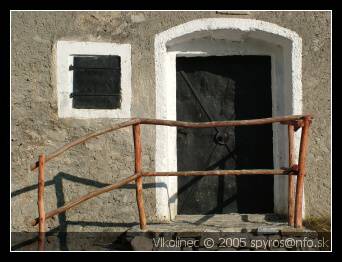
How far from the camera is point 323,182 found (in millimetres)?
5098

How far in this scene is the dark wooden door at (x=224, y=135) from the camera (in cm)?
546

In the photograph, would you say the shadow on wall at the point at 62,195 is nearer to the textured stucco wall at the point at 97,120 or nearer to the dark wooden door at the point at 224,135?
the textured stucco wall at the point at 97,120

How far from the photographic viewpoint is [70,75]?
522 centimetres

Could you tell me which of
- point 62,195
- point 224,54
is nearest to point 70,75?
point 62,195

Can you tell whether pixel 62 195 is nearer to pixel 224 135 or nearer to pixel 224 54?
pixel 224 135

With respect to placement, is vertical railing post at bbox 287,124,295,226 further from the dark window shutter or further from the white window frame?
the dark window shutter

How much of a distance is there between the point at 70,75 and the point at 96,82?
0.26 meters

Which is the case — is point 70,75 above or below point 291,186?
above

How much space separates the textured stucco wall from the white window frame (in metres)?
0.06

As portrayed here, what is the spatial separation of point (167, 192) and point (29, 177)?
4.41 ft

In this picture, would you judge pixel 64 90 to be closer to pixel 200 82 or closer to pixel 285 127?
pixel 200 82

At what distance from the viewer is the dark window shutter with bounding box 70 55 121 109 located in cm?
521

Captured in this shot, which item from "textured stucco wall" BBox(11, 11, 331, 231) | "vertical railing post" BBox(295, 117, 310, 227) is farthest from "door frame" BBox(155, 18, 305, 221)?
"vertical railing post" BBox(295, 117, 310, 227)

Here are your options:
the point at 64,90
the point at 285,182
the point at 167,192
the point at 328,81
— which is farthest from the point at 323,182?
the point at 64,90
